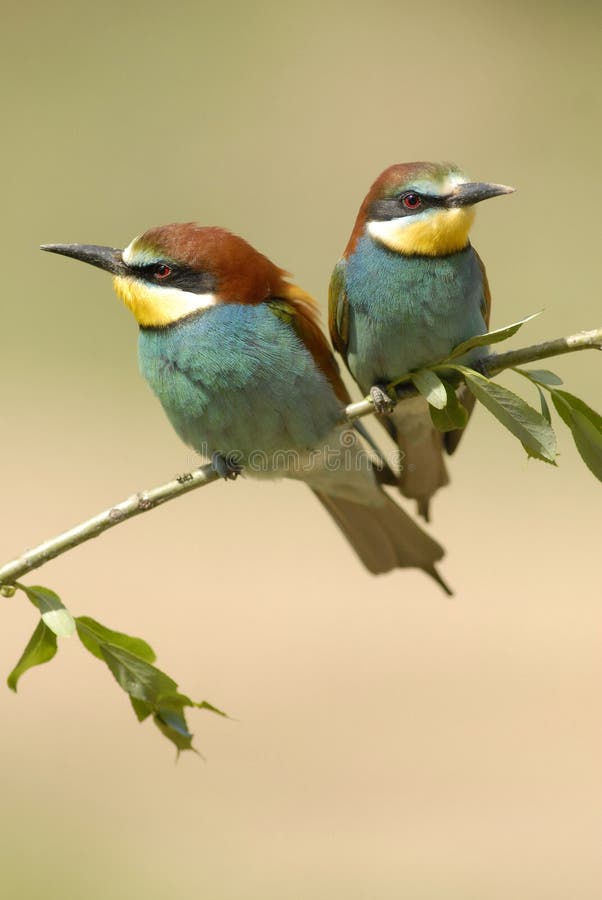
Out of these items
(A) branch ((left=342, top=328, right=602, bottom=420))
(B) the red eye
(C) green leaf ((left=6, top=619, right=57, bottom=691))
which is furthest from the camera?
(B) the red eye

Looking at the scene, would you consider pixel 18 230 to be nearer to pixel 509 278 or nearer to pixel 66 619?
pixel 509 278

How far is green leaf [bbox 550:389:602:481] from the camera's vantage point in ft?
3.53

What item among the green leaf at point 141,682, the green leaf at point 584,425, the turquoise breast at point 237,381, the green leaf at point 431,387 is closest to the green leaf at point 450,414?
the green leaf at point 431,387

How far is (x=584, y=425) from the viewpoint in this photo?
42.8 inches

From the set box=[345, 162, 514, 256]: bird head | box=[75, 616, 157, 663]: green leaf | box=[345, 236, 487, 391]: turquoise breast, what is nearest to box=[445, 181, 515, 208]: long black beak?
box=[345, 162, 514, 256]: bird head

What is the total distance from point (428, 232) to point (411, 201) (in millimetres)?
51

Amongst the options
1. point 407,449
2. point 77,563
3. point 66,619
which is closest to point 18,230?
point 77,563

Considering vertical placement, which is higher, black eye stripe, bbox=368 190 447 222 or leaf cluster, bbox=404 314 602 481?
black eye stripe, bbox=368 190 447 222

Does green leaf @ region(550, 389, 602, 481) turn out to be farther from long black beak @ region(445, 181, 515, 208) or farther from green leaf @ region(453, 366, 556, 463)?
long black beak @ region(445, 181, 515, 208)

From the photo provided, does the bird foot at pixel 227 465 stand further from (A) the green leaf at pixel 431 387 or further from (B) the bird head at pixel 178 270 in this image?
(A) the green leaf at pixel 431 387

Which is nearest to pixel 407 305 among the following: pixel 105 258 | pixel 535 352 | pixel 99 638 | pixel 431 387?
pixel 105 258

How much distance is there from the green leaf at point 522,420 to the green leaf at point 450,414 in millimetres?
93

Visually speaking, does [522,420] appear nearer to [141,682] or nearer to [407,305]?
[141,682]

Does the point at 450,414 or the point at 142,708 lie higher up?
the point at 450,414
